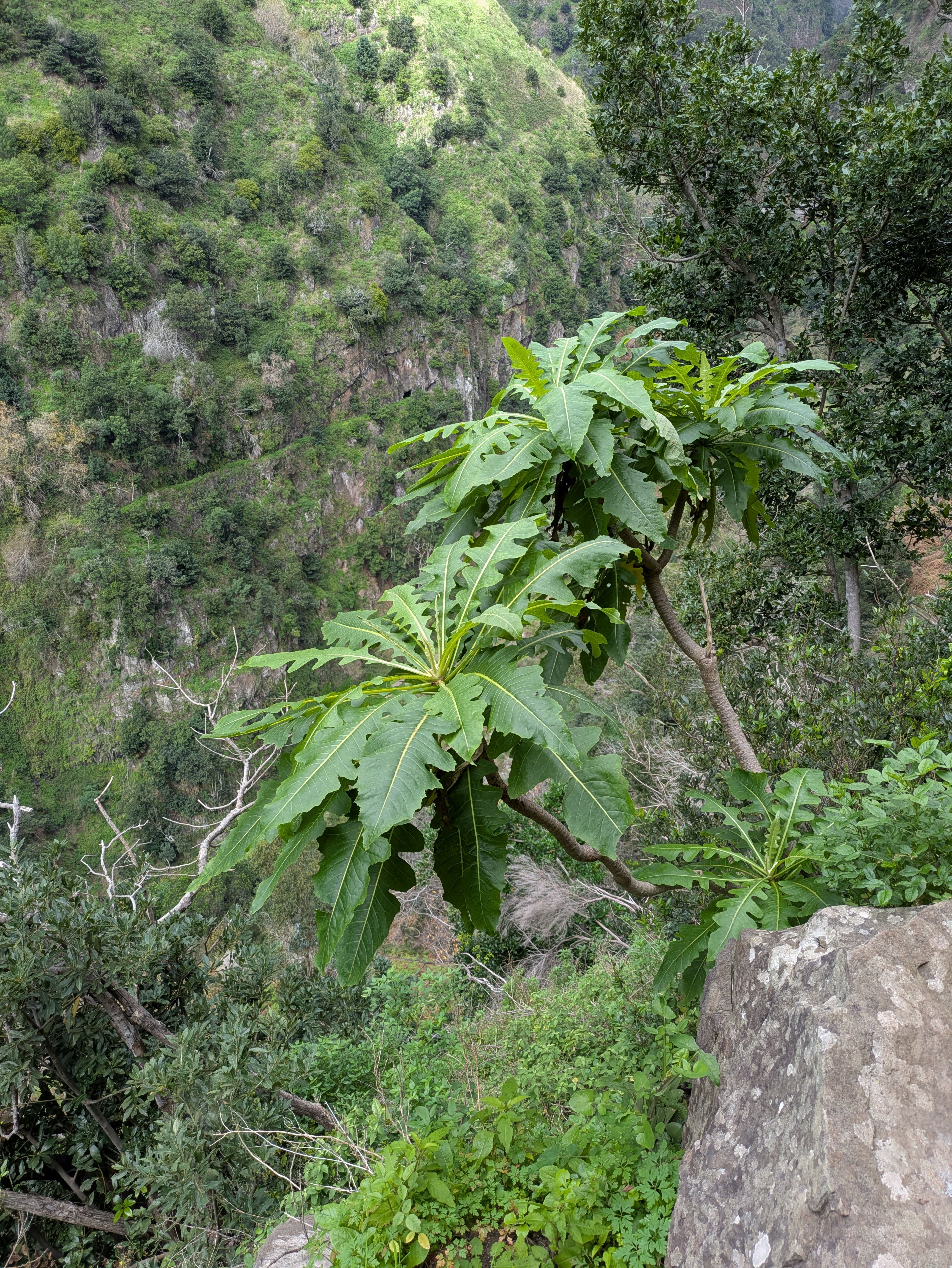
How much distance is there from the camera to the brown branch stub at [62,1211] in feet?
11.0

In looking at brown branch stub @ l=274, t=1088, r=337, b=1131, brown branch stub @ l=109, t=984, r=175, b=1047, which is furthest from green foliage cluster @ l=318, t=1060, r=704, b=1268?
brown branch stub @ l=109, t=984, r=175, b=1047

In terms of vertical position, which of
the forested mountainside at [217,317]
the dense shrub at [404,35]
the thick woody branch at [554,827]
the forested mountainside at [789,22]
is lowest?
the forested mountainside at [217,317]

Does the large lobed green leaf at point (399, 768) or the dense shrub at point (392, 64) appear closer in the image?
the large lobed green leaf at point (399, 768)

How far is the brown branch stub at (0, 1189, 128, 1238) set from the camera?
334 cm

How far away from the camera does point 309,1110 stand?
3.72m

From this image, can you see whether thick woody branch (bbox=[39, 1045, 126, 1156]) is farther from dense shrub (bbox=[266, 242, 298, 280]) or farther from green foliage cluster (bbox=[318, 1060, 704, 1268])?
dense shrub (bbox=[266, 242, 298, 280])

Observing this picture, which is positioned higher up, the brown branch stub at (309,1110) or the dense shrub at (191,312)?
the brown branch stub at (309,1110)

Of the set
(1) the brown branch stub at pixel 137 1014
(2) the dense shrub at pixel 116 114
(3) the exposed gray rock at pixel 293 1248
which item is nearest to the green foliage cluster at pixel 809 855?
(3) the exposed gray rock at pixel 293 1248

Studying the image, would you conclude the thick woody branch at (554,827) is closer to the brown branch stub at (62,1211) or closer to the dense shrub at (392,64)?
the brown branch stub at (62,1211)

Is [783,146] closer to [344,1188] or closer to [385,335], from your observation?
[344,1188]

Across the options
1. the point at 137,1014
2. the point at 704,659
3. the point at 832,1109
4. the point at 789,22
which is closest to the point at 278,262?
the point at 137,1014

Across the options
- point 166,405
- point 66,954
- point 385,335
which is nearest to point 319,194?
point 385,335

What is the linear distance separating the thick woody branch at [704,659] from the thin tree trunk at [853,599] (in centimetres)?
380

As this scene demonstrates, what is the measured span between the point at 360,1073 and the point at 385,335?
142ft
